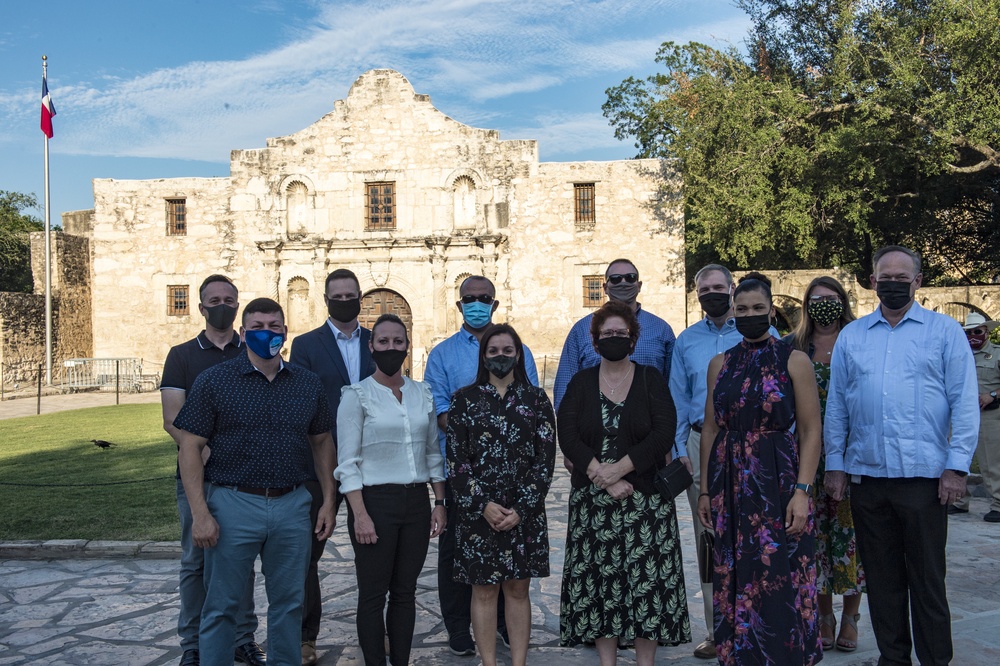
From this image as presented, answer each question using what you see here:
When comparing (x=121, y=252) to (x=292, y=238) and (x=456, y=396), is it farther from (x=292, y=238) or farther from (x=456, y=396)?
(x=456, y=396)

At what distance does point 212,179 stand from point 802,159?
16.9 meters

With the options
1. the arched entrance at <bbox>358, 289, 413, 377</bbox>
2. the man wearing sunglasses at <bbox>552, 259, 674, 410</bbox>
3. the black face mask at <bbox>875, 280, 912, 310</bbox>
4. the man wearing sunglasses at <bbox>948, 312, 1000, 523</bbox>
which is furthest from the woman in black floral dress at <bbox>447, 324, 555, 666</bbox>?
the arched entrance at <bbox>358, 289, 413, 377</bbox>

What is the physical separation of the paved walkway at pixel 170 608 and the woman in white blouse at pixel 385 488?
0.60 meters

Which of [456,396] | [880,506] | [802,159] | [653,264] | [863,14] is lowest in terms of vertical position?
[880,506]

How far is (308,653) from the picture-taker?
4578 millimetres

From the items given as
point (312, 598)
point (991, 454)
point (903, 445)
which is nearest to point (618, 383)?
point (903, 445)

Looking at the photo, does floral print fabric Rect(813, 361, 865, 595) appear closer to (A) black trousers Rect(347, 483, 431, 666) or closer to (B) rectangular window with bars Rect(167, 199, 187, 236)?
(A) black trousers Rect(347, 483, 431, 666)

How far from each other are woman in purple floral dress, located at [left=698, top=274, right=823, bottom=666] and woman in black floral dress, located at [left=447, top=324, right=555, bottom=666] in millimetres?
897

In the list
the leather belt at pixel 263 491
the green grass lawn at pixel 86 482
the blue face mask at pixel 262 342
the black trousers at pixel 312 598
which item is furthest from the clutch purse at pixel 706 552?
the green grass lawn at pixel 86 482

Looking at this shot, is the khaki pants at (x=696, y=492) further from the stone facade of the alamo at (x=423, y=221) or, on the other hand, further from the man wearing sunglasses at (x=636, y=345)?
the stone facade of the alamo at (x=423, y=221)

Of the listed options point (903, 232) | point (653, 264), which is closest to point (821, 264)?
point (903, 232)

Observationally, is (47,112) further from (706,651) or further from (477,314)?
(706,651)

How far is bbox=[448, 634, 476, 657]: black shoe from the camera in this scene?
4.72 m

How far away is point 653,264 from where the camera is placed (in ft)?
76.5
